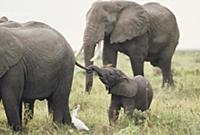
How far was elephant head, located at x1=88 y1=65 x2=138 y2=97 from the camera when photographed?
752cm

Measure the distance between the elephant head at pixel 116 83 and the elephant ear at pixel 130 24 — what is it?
142 inches

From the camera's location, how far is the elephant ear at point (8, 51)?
6.96 metres

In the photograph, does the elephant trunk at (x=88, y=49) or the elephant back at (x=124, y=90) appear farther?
the elephant trunk at (x=88, y=49)

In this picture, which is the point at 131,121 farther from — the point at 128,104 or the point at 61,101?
the point at 61,101

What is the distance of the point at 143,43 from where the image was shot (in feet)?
39.0

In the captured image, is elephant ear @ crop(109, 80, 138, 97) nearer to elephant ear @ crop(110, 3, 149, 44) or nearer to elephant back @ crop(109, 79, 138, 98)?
elephant back @ crop(109, 79, 138, 98)

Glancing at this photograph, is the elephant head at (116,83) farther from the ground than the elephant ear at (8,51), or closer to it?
closer to it

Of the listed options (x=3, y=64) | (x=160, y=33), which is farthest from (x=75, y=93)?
(x=3, y=64)

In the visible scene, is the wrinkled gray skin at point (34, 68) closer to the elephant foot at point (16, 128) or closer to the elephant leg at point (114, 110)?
the elephant foot at point (16, 128)

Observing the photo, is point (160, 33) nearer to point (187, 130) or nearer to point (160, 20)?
point (160, 20)

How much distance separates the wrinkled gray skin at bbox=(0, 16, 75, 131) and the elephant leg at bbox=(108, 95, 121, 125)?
58 cm

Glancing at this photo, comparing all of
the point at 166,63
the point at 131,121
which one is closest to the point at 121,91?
the point at 131,121

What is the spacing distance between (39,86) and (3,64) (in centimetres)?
65

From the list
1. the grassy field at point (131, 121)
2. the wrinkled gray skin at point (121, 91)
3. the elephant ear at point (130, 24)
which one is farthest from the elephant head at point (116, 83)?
the elephant ear at point (130, 24)
